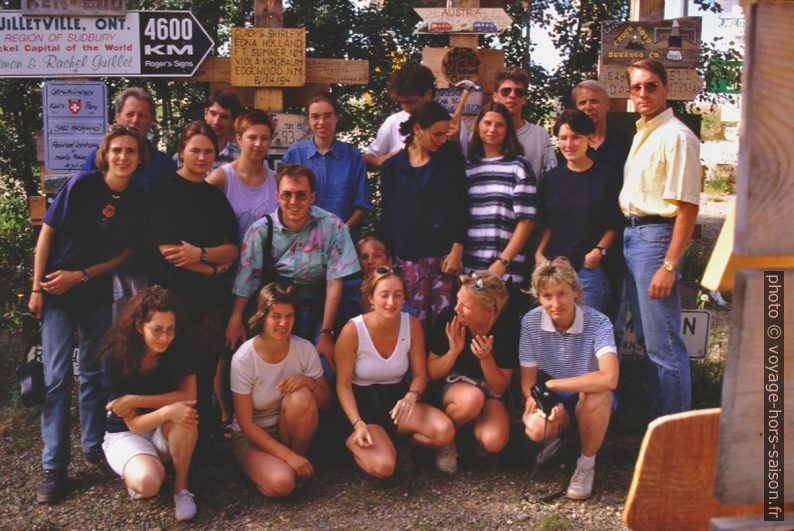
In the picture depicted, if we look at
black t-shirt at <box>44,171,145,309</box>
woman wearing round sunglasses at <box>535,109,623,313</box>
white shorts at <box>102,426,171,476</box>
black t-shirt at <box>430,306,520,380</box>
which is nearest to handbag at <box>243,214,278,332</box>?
black t-shirt at <box>44,171,145,309</box>

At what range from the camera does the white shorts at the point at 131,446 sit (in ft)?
13.3

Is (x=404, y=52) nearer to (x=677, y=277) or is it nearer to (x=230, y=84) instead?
(x=230, y=84)

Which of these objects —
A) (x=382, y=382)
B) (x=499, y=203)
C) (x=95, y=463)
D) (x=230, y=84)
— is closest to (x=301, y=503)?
(x=382, y=382)

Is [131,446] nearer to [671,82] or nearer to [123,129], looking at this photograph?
[123,129]

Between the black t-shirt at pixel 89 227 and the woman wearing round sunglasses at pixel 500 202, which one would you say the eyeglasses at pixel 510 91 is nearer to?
the woman wearing round sunglasses at pixel 500 202

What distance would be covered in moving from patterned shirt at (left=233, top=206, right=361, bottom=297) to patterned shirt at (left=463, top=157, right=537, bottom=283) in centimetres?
70

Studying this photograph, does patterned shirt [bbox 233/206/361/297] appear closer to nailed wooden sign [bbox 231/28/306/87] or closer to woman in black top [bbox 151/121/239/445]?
woman in black top [bbox 151/121/239/445]

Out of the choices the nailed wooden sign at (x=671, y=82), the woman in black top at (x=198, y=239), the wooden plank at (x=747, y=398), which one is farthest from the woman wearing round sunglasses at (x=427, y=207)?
the wooden plank at (x=747, y=398)

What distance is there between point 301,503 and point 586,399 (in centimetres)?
147

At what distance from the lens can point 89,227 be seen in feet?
14.3

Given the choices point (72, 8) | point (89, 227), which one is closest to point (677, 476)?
point (89, 227)

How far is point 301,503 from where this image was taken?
13.9ft

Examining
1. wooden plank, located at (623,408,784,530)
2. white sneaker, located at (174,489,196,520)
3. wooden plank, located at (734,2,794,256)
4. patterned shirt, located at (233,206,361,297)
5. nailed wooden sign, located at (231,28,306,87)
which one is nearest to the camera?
wooden plank, located at (734,2,794,256)

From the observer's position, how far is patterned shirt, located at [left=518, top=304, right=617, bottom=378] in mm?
4434
